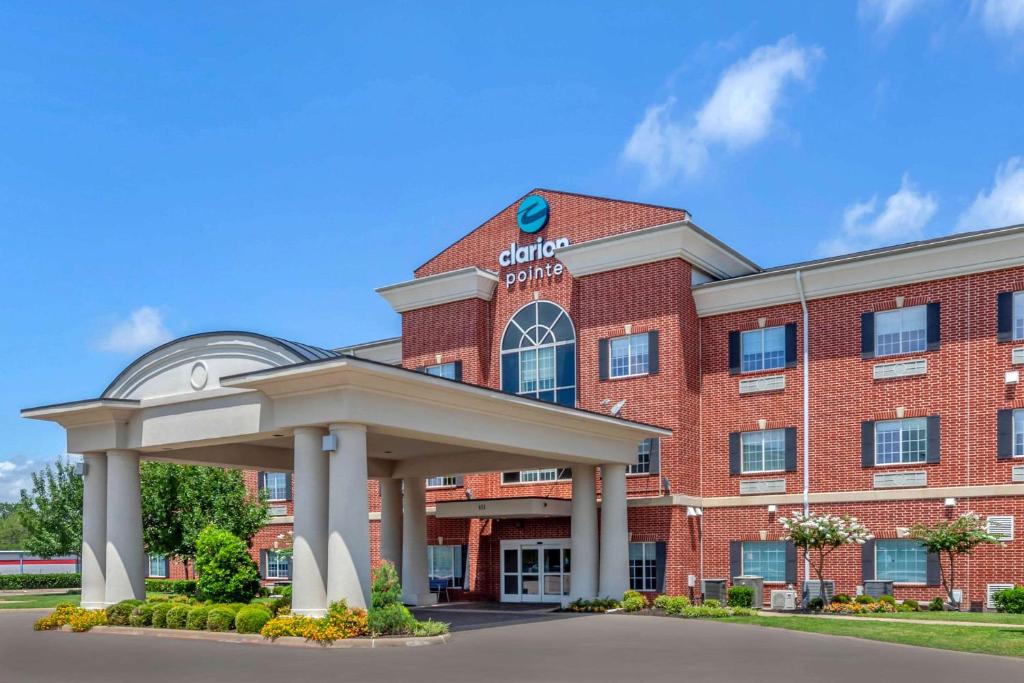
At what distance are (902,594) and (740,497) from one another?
5.69 meters

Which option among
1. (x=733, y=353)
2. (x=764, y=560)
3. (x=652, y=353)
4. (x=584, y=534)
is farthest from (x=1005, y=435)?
(x=584, y=534)

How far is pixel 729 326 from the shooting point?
3494 centimetres

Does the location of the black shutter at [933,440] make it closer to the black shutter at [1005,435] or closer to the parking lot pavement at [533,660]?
the black shutter at [1005,435]

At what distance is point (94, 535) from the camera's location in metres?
28.8

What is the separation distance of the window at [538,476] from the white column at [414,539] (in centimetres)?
323

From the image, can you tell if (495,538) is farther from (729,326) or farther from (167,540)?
(167,540)

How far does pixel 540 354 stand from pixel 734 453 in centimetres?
769

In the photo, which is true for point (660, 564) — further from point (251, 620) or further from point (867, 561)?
point (251, 620)

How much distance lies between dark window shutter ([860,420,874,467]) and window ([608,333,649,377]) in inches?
276

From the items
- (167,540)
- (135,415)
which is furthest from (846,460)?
(167,540)

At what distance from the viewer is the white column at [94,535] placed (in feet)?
93.0

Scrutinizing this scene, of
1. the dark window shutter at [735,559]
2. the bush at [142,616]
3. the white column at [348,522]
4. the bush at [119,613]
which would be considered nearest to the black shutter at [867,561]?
the dark window shutter at [735,559]

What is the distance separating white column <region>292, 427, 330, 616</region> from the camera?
2316 cm

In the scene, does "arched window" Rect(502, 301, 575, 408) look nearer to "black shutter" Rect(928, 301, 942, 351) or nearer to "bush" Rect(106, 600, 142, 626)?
"black shutter" Rect(928, 301, 942, 351)
